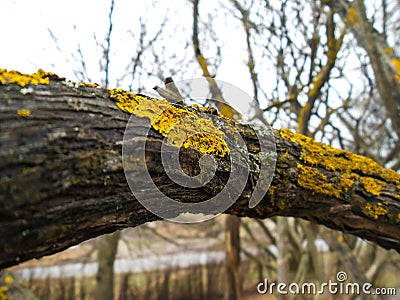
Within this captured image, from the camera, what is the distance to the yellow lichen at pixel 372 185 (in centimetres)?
140

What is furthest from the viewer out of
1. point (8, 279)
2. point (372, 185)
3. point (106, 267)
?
point (106, 267)

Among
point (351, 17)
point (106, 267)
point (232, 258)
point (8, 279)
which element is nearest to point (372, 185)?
point (351, 17)

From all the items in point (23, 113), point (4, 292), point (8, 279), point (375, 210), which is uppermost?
point (23, 113)

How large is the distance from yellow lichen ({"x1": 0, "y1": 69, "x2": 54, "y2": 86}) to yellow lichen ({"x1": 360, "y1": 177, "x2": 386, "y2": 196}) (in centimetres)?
117

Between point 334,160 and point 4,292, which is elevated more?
point 334,160

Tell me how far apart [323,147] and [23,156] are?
42.8 inches

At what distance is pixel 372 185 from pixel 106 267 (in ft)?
11.2

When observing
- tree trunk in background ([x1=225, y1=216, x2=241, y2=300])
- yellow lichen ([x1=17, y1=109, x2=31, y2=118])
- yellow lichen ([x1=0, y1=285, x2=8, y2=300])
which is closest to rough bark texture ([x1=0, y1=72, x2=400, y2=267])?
yellow lichen ([x1=17, y1=109, x2=31, y2=118])

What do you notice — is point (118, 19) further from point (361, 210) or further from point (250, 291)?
point (250, 291)

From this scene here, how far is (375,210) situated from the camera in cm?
138

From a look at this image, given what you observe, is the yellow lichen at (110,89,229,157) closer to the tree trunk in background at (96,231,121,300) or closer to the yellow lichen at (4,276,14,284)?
the tree trunk in background at (96,231,121,300)

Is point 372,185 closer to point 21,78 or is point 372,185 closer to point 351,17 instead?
point 21,78

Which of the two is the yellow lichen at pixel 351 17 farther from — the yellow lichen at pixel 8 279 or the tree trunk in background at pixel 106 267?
the yellow lichen at pixel 8 279

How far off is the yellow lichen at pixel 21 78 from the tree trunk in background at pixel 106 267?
136 inches
